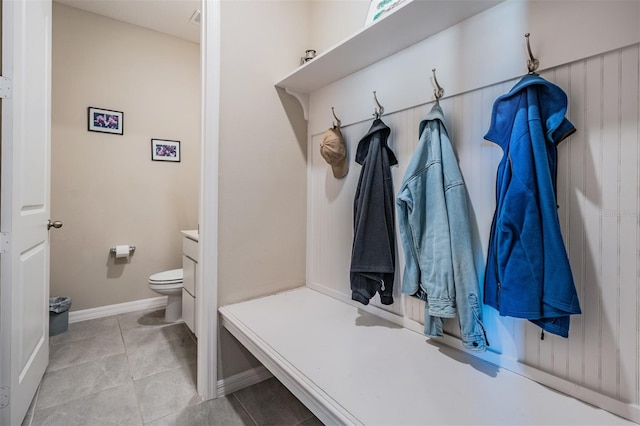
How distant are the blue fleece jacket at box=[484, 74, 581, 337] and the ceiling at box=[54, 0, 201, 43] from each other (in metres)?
2.75

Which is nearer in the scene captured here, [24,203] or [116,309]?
[24,203]

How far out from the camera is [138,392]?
5.28 feet

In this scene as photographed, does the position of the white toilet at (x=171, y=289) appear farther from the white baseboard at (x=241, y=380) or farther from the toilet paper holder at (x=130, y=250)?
the white baseboard at (x=241, y=380)

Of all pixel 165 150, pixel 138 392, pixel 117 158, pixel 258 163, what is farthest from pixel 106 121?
pixel 138 392

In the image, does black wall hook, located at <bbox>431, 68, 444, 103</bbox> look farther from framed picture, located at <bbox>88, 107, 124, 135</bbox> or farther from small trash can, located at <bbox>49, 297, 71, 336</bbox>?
small trash can, located at <bbox>49, 297, 71, 336</bbox>

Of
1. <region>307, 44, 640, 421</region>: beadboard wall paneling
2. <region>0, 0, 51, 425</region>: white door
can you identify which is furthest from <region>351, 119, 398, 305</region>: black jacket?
<region>0, 0, 51, 425</region>: white door

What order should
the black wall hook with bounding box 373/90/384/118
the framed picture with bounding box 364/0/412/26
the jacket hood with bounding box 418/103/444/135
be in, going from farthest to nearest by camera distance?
the black wall hook with bounding box 373/90/384/118 < the framed picture with bounding box 364/0/412/26 < the jacket hood with bounding box 418/103/444/135

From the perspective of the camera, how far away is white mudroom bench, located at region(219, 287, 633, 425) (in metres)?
0.81

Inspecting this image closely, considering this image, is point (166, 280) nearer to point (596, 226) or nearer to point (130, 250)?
point (130, 250)

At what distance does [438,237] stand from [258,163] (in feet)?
3.68

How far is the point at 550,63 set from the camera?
92 centimetres

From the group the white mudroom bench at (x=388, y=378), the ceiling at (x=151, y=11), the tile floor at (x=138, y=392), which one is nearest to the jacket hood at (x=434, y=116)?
the white mudroom bench at (x=388, y=378)

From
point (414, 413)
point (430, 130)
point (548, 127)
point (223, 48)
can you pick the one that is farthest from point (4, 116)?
point (548, 127)

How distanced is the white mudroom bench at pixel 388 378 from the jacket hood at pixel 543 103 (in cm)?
80
